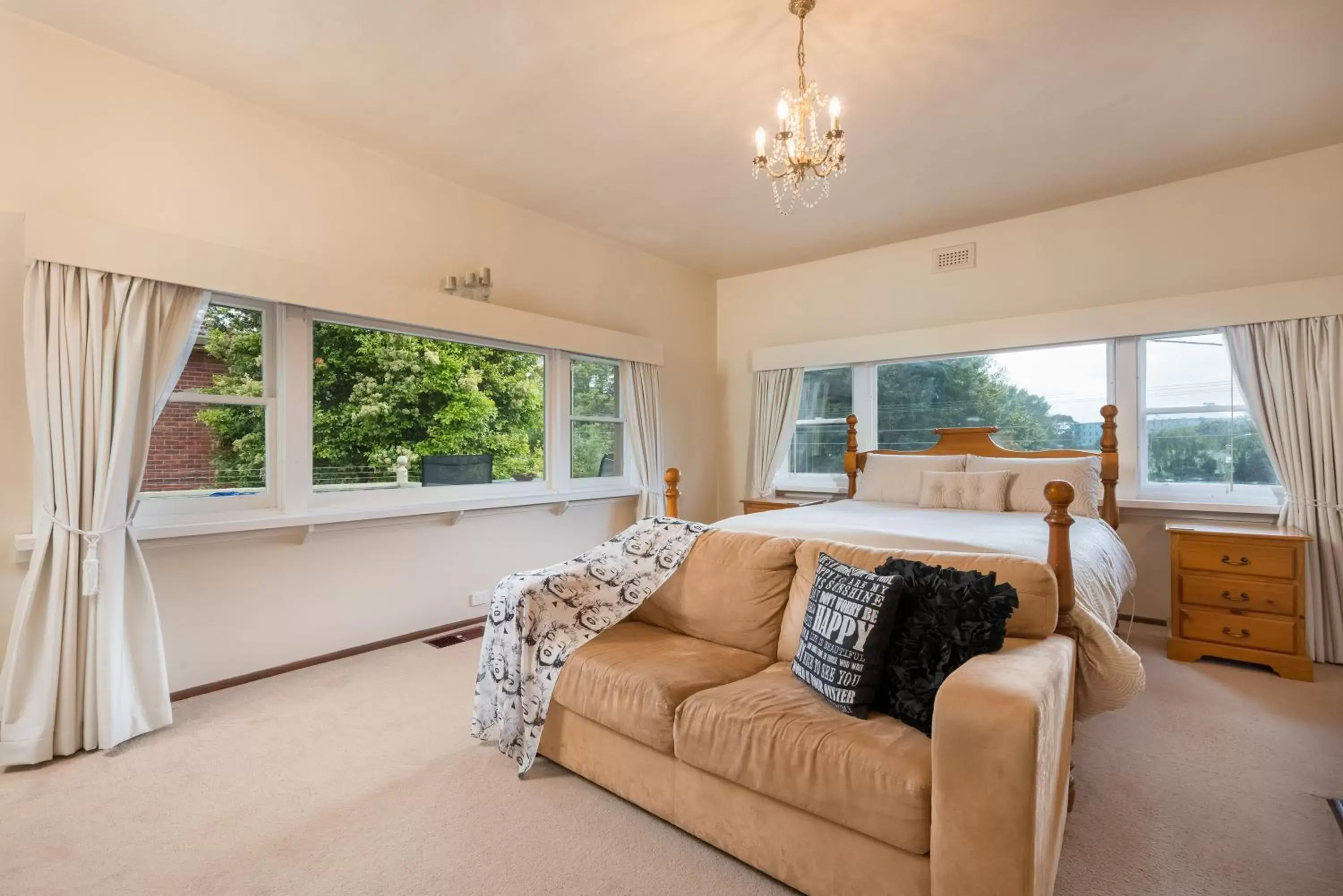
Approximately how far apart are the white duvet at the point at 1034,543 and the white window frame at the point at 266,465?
7.37 feet

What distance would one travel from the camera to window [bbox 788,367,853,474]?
5121 millimetres

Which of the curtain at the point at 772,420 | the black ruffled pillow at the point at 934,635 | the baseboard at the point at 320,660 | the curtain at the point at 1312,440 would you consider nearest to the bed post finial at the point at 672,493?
the black ruffled pillow at the point at 934,635

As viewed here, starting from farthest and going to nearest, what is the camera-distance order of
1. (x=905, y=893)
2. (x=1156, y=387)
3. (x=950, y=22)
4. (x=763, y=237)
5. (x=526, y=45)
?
(x=763, y=237) < (x=1156, y=387) < (x=526, y=45) < (x=950, y=22) < (x=905, y=893)

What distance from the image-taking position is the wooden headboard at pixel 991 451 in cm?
375

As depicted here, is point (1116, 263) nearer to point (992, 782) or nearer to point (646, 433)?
point (646, 433)

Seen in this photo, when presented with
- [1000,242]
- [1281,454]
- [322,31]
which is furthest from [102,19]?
[1281,454]

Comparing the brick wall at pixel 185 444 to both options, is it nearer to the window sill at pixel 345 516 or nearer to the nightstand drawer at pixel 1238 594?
the window sill at pixel 345 516

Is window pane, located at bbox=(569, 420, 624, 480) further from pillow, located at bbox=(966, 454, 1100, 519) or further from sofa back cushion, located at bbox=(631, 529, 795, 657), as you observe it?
pillow, located at bbox=(966, 454, 1100, 519)

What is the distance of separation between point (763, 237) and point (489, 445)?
2550mm

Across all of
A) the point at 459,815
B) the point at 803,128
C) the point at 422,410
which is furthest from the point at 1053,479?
the point at 422,410

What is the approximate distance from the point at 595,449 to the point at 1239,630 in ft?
13.0

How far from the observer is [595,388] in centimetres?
469

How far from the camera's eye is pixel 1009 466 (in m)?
3.88

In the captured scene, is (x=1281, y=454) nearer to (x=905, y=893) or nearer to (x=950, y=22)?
(x=950, y=22)
